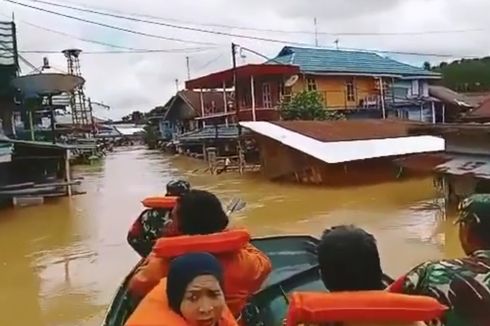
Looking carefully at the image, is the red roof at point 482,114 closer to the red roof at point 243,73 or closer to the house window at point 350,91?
the red roof at point 243,73

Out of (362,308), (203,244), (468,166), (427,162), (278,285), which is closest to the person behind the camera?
(362,308)

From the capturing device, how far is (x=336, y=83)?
3431 centimetres

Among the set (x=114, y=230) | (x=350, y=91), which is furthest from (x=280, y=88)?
(x=114, y=230)

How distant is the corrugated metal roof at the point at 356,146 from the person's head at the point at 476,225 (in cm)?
1554

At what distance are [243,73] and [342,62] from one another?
8.22 m

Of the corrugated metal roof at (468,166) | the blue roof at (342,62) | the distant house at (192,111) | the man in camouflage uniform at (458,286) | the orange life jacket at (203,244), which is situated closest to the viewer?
the man in camouflage uniform at (458,286)

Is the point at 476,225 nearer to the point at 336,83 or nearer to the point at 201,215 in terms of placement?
the point at 201,215

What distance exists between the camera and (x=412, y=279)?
A: 7.57 feet

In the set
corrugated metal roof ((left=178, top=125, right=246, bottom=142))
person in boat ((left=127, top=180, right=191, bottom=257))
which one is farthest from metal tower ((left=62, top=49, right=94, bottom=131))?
person in boat ((left=127, top=180, right=191, bottom=257))

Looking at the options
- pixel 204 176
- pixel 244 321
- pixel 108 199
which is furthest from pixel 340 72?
pixel 244 321

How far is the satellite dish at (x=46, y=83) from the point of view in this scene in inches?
825

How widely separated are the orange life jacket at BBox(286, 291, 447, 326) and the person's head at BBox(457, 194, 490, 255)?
1.70 feet

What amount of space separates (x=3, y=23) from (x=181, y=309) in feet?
66.3

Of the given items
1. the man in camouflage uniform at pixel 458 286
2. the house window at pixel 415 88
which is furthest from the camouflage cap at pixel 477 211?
the house window at pixel 415 88
